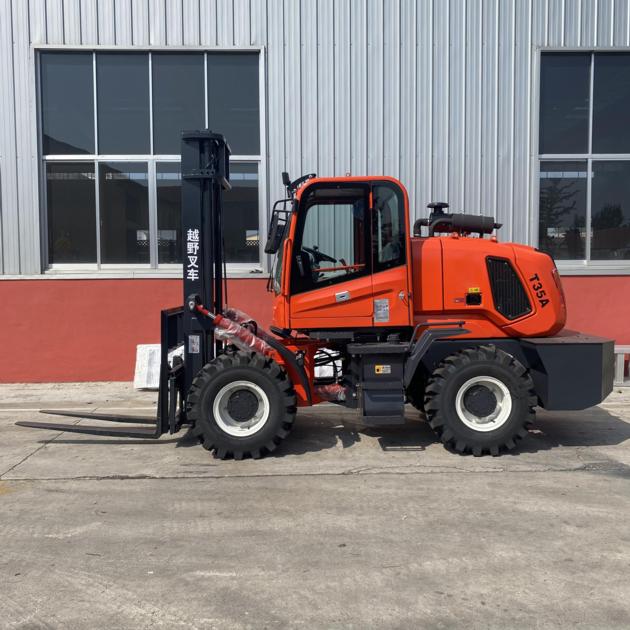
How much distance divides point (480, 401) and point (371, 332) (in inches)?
53.7

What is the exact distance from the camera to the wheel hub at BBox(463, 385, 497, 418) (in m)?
6.07

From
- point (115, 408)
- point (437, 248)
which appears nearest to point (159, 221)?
point (115, 408)

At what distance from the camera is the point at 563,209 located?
1104 cm

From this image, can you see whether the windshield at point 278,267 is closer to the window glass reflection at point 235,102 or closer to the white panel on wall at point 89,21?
the window glass reflection at point 235,102

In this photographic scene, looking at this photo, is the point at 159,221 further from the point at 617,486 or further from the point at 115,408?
the point at 617,486

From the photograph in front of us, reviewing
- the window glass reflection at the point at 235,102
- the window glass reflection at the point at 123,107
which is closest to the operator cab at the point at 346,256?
the window glass reflection at the point at 235,102

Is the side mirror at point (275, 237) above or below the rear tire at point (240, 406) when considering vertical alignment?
above

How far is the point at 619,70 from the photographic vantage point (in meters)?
11.0

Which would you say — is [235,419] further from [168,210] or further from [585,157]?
[585,157]

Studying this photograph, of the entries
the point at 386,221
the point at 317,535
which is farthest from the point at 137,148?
the point at 317,535

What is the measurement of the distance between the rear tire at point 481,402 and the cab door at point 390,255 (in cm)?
78

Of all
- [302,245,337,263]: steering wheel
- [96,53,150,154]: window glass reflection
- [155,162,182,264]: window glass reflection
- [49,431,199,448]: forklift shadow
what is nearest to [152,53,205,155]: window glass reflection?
[96,53,150,154]: window glass reflection

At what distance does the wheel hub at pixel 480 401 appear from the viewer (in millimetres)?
6065

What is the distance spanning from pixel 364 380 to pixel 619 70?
9014mm
